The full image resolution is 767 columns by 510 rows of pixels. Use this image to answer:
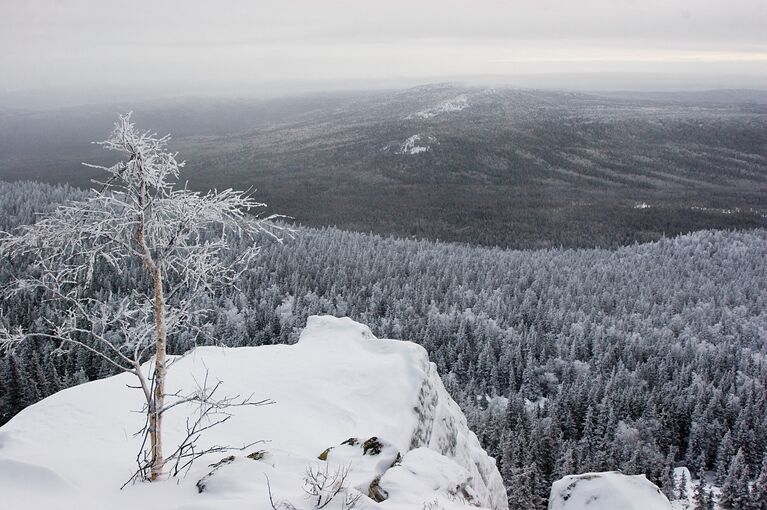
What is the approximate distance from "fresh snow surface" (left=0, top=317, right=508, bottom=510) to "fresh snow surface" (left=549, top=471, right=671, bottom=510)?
255 centimetres

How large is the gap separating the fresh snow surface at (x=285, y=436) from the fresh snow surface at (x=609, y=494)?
8.35ft

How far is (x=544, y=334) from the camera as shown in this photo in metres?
80.8

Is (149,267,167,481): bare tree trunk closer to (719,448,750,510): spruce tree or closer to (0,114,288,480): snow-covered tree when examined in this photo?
(0,114,288,480): snow-covered tree

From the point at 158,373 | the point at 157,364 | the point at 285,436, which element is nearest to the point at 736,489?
the point at 285,436

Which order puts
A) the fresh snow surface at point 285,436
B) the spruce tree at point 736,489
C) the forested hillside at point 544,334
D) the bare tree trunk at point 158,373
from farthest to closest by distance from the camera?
the forested hillside at point 544,334, the spruce tree at point 736,489, the bare tree trunk at point 158,373, the fresh snow surface at point 285,436

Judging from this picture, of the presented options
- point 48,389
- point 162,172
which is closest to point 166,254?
point 162,172

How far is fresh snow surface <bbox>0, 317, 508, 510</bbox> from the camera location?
10.5 m

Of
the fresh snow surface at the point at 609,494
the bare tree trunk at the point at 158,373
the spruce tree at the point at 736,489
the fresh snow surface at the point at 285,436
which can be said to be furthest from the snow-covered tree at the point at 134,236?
the spruce tree at the point at 736,489

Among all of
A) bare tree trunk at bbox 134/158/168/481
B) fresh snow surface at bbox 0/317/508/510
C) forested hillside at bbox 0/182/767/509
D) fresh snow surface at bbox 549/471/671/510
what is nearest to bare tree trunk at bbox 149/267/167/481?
bare tree trunk at bbox 134/158/168/481

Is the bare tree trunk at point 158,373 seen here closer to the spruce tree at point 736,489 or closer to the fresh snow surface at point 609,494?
the fresh snow surface at point 609,494

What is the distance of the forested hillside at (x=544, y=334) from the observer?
171 ft

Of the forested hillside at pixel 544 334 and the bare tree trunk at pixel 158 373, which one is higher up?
the bare tree trunk at pixel 158 373

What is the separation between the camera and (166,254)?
10641 mm

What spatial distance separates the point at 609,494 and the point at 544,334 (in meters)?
70.7
